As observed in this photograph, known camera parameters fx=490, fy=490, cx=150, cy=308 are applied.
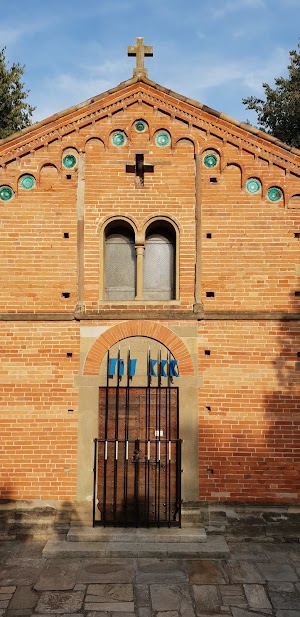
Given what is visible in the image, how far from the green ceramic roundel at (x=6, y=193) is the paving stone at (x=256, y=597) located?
7658mm

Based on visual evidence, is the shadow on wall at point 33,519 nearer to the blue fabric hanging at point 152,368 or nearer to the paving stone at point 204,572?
the paving stone at point 204,572

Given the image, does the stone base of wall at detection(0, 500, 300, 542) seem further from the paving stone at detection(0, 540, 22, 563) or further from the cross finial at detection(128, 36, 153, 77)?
the cross finial at detection(128, 36, 153, 77)

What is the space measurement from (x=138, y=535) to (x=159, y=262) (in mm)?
4860

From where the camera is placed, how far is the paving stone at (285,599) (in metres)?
6.36

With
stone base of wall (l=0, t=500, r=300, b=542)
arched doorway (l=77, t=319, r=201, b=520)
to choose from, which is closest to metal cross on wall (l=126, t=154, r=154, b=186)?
arched doorway (l=77, t=319, r=201, b=520)

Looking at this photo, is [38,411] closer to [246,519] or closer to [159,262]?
[159,262]

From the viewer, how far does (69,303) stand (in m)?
9.06

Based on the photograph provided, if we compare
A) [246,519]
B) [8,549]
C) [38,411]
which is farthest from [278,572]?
[38,411]

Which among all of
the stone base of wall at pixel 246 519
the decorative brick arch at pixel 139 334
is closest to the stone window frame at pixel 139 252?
the decorative brick arch at pixel 139 334

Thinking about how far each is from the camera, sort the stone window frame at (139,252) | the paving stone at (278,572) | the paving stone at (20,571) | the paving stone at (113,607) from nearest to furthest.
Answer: the paving stone at (113,607)
the paving stone at (20,571)
the paving stone at (278,572)
the stone window frame at (139,252)

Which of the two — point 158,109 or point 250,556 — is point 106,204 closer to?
point 158,109

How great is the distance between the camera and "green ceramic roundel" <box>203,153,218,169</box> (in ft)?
30.8

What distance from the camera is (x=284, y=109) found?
19.1 metres

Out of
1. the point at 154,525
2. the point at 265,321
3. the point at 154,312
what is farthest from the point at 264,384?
the point at 154,525
